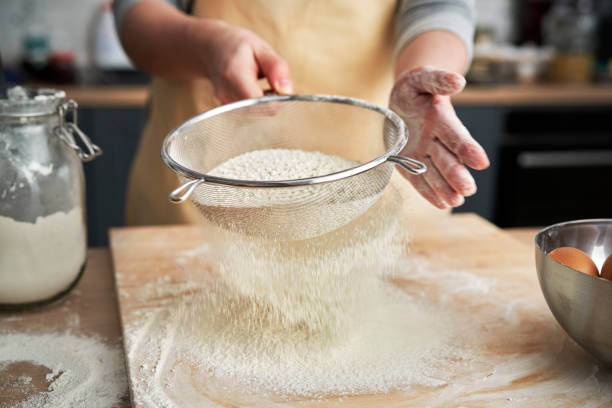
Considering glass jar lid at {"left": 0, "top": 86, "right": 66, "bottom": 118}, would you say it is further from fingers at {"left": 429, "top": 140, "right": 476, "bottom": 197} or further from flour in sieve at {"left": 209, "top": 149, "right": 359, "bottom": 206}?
fingers at {"left": 429, "top": 140, "right": 476, "bottom": 197}

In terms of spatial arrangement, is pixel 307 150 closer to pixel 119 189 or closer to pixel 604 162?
pixel 119 189

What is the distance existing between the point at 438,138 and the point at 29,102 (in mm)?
504

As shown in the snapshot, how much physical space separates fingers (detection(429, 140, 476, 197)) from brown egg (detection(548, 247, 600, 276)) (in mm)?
117

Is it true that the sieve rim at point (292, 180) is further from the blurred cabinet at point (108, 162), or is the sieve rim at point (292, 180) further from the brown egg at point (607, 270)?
the blurred cabinet at point (108, 162)

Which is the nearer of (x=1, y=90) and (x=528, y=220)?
(x=1, y=90)

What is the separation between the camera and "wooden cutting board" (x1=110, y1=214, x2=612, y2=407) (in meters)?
0.62

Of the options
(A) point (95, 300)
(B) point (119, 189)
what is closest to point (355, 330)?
(A) point (95, 300)

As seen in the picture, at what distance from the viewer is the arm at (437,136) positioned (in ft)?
2.32

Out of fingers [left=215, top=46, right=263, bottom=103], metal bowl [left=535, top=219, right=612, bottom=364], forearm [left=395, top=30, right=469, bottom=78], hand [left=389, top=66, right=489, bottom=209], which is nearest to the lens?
metal bowl [left=535, top=219, right=612, bottom=364]

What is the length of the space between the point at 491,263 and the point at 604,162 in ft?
5.34

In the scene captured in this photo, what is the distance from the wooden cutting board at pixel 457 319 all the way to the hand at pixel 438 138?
17 cm

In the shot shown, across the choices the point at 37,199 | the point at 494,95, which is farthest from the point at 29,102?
the point at 494,95

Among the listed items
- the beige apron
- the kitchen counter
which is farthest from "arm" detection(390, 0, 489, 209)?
the kitchen counter

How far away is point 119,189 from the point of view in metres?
2.18
